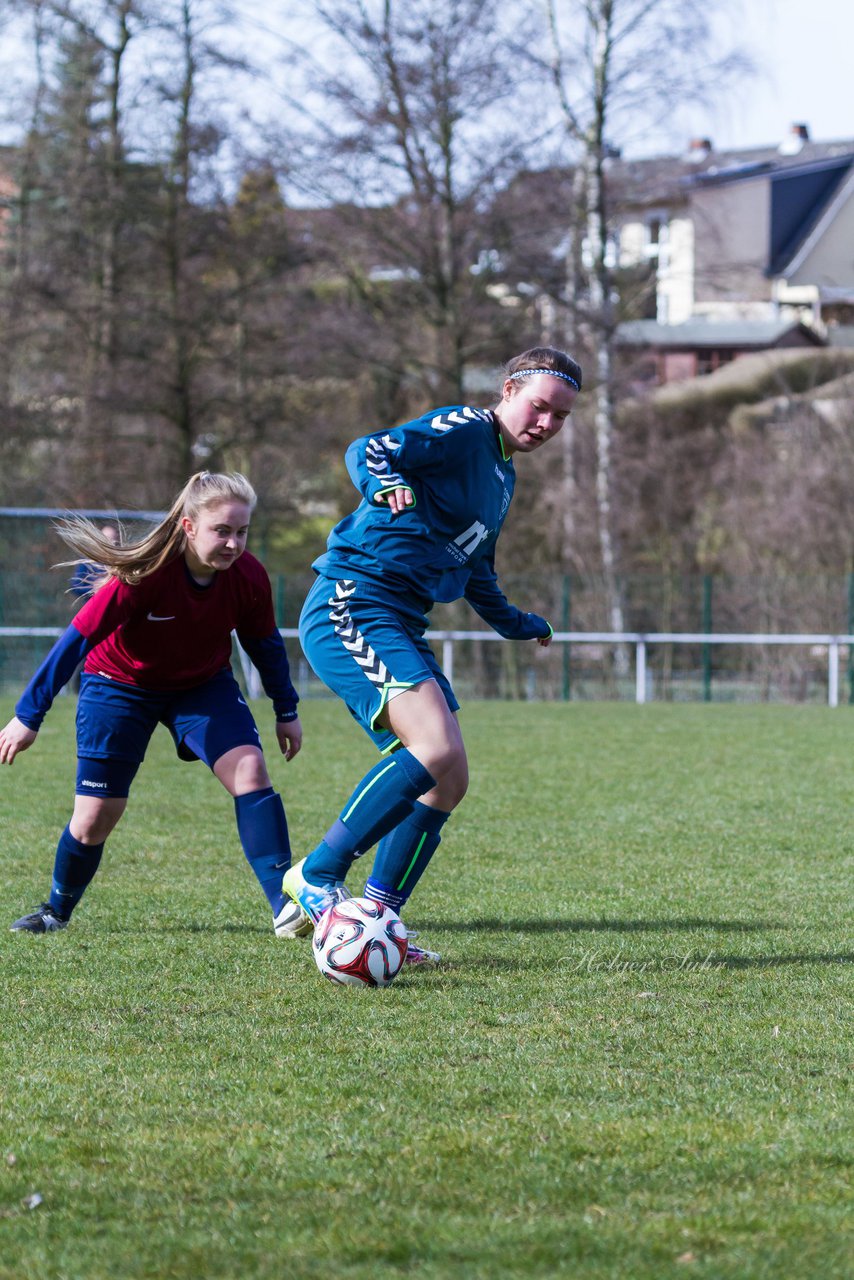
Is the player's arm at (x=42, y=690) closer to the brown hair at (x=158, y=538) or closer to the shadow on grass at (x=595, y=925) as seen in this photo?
the brown hair at (x=158, y=538)

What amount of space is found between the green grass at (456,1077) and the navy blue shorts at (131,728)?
24.0 inches

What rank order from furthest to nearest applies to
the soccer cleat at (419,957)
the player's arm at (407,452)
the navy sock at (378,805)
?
the soccer cleat at (419,957)
the navy sock at (378,805)
the player's arm at (407,452)

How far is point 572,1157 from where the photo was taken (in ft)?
10.4

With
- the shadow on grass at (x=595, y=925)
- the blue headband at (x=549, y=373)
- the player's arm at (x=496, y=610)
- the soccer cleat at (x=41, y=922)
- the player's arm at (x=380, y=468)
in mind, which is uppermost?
the blue headband at (x=549, y=373)

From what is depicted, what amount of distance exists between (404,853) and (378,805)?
21 cm

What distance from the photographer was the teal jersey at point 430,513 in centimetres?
495

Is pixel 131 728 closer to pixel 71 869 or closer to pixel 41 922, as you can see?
pixel 71 869

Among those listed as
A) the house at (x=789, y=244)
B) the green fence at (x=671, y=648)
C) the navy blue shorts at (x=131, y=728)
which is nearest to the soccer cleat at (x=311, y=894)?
the navy blue shorts at (x=131, y=728)

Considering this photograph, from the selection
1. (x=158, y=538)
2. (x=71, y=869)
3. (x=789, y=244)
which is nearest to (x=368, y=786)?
(x=158, y=538)

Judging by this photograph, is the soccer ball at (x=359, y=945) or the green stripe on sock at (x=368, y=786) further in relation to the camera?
the green stripe on sock at (x=368, y=786)

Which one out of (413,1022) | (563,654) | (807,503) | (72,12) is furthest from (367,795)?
(807,503)

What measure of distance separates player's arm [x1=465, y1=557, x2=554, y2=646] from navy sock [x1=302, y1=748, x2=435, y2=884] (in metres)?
0.91

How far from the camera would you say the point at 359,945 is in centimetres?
475

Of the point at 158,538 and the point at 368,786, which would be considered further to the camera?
the point at 158,538
